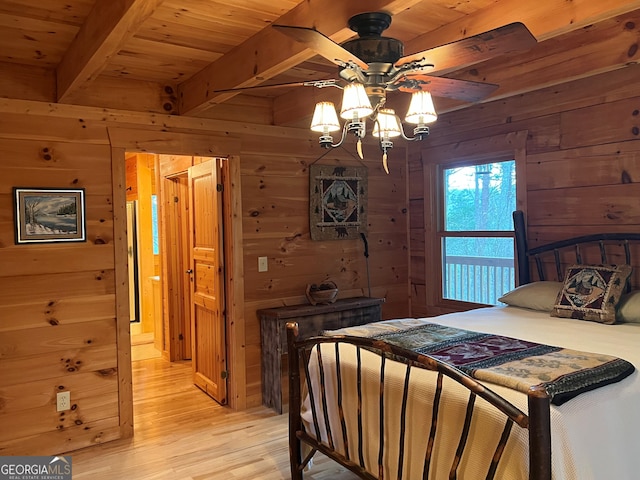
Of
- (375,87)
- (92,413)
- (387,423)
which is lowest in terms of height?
(92,413)

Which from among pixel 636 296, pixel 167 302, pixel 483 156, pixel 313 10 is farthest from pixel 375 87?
pixel 167 302

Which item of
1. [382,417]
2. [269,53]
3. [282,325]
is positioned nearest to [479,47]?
[269,53]

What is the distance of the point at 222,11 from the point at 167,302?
3.67 meters

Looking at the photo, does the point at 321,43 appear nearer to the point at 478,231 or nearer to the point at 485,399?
the point at 485,399

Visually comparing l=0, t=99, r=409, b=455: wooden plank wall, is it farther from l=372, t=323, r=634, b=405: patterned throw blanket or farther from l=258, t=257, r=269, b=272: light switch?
l=372, t=323, r=634, b=405: patterned throw blanket

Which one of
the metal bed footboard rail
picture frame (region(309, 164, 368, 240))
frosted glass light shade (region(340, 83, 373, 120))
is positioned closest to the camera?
the metal bed footboard rail

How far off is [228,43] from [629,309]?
9.29 ft

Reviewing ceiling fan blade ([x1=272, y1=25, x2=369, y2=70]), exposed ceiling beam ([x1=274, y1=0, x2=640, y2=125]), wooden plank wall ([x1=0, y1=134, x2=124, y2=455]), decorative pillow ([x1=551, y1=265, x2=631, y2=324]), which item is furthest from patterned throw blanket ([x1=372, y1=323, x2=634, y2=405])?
wooden plank wall ([x1=0, y1=134, x2=124, y2=455])

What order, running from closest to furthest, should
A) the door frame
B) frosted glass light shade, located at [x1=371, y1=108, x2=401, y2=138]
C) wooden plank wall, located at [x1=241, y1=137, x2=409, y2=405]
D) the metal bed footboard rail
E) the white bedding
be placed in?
the metal bed footboard rail → the white bedding → frosted glass light shade, located at [x1=371, y1=108, x2=401, y2=138] → the door frame → wooden plank wall, located at [x1=241, y1=137, x2=409, y2=405]

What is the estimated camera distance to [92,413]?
3.40 meters

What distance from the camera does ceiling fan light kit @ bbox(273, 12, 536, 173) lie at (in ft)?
5.86

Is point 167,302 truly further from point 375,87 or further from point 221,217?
point 375,87

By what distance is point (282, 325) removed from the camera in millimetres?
3867

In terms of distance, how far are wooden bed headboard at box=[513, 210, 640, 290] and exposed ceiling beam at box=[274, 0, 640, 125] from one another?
107 centimetres
